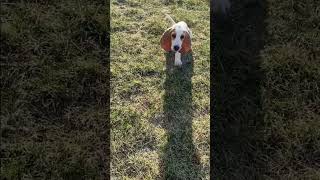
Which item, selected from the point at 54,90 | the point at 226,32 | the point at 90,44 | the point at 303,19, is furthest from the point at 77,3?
the point at 303,19

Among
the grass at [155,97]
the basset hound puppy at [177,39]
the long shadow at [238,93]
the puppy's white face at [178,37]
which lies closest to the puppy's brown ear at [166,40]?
the basset hound puppy at [177,39]

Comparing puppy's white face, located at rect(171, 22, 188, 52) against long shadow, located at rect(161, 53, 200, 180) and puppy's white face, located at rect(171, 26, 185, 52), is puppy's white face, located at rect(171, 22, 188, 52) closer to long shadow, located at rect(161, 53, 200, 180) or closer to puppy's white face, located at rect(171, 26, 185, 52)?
puppy's white face, located at rect(171, 26, 185, 52)

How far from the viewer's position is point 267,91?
5.57 metres

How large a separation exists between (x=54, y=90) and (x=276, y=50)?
2.42m

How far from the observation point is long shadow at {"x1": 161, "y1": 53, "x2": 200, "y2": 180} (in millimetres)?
4914

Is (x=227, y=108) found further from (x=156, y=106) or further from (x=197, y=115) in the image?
(x=156, y=106)

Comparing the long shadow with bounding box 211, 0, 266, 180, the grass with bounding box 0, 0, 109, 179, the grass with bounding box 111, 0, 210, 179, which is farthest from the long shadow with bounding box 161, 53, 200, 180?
the grass with bounding box 0, 0, 109, 179

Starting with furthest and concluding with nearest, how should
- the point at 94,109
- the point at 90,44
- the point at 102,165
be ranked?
1. the point at 90,44
2. the point at 94,109
3. the point at 102,165

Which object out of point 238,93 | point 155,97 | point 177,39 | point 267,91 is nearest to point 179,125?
point 155,97

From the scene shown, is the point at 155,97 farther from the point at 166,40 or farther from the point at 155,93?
the point at 166,40

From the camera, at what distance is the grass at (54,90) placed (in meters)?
4.83

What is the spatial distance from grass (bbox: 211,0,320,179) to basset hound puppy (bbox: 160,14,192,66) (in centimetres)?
47

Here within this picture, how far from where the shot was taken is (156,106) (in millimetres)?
5332

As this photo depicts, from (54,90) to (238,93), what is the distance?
182 cm
